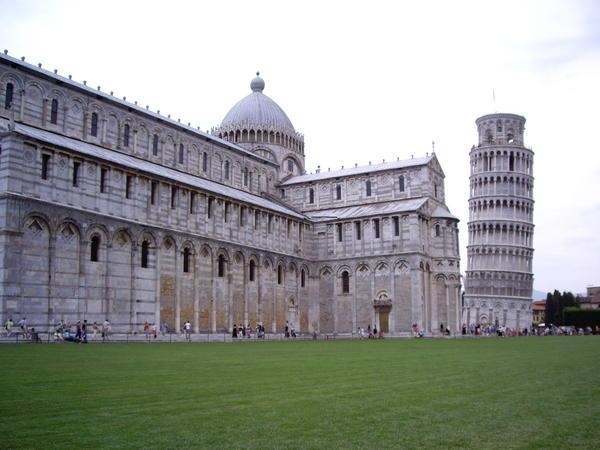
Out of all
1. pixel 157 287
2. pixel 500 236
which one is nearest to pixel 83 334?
pixel 157 287

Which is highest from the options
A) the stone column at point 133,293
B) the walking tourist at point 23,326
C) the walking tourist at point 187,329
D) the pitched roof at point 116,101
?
the pitched roof at point 116,101

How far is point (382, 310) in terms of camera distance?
2485 inches

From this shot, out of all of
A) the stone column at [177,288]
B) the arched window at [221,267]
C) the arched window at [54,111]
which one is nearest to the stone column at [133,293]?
the stone column at [177,288]

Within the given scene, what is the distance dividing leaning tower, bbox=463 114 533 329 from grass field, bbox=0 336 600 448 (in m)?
88.4

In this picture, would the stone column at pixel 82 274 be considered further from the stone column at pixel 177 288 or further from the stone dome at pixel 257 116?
the stone dome at pixel 257 116

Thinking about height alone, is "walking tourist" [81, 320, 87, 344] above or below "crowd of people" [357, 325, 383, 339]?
above

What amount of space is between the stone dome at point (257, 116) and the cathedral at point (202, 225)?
7.2 inches

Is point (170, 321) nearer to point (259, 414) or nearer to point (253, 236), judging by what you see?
point (253, 236)

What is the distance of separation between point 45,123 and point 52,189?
959 cm

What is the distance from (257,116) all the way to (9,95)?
34.9 m

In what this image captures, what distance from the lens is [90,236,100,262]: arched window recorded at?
4250cm

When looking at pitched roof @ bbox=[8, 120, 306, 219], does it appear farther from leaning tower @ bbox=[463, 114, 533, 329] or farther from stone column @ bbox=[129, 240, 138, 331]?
leaning tower @ bbox=[463, 114, 533, 329]

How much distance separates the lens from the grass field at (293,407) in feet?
29.2

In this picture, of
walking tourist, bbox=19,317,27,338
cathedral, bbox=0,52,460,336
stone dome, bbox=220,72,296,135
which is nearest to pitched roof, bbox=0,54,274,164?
cathedral, bbox=0,52,460,336
